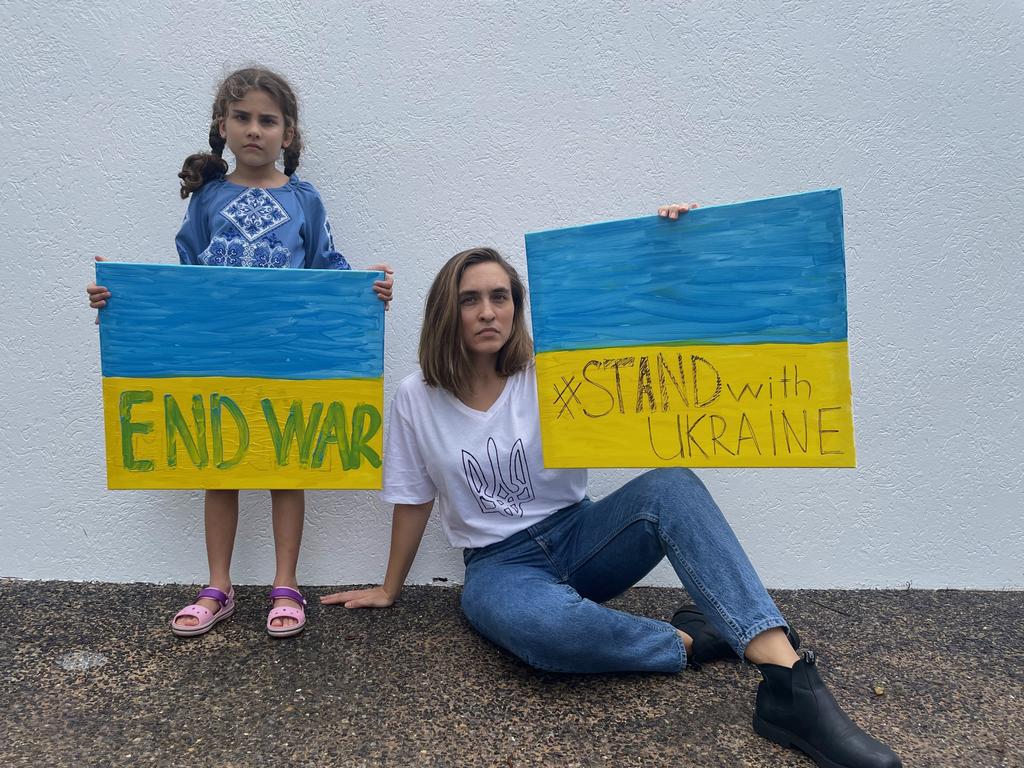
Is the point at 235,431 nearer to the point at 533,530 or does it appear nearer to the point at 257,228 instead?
the point at 257,228

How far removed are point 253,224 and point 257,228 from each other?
0.02m

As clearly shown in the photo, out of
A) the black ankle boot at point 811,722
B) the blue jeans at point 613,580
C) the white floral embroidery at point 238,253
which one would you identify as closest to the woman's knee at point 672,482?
the blue jeans at point 613,580

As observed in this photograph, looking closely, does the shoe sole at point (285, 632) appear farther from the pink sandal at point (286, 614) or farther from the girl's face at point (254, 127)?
the girl's face at point (254, 127)

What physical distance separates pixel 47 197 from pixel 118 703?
1508 mm

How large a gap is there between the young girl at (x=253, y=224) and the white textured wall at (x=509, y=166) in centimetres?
22

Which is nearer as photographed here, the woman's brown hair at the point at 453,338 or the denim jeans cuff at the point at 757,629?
the denim jeans cuff at the point at 757,629

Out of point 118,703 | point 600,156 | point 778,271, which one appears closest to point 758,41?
point 600,156

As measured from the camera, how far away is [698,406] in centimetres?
155

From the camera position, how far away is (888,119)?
2.10m

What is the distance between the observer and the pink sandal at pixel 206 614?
1771mm

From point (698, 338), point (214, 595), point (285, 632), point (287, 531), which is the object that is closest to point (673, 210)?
point (698, 338)

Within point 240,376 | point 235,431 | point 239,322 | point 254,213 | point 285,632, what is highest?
point 254,213

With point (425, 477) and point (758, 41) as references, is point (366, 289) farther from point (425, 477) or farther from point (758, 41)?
point (758, 41)

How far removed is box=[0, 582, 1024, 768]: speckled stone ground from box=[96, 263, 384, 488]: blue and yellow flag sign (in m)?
0.42
